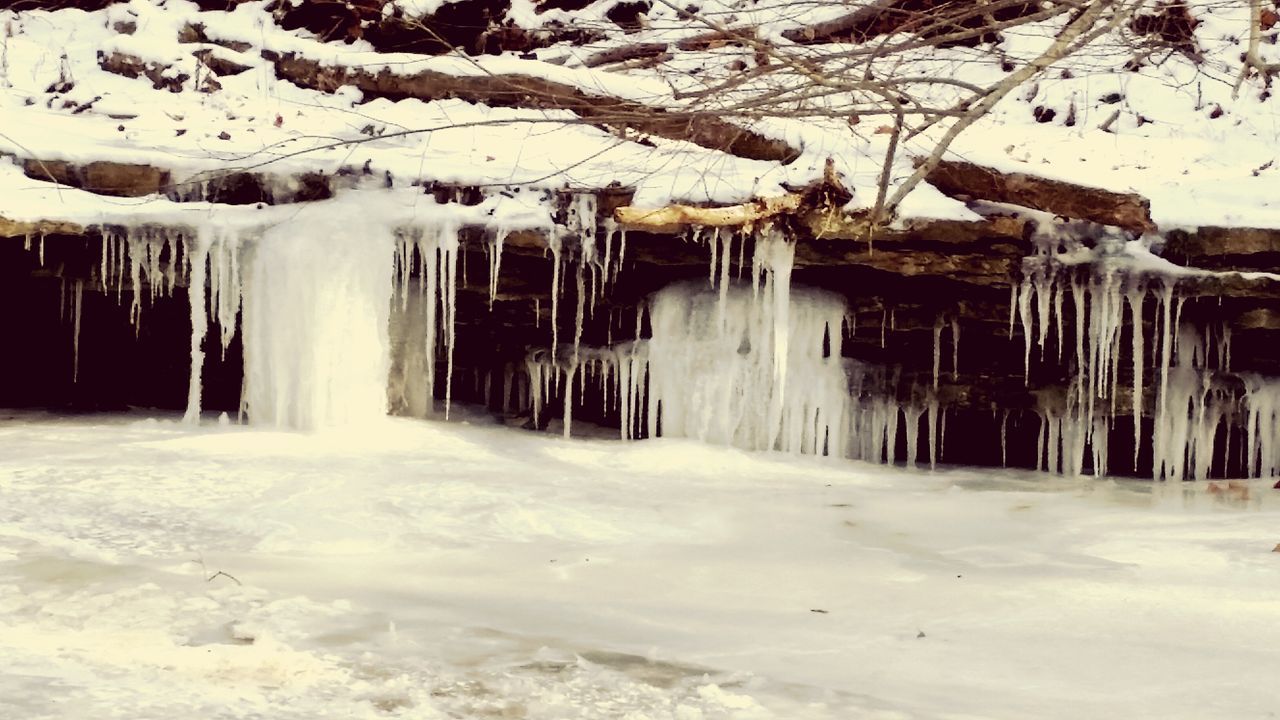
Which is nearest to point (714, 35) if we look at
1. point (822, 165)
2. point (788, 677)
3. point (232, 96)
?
point (822, 165)

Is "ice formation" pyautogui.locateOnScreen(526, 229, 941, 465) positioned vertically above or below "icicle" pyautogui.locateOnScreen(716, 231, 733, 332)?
below

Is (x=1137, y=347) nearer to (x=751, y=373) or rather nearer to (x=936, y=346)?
(x=936, y=346)

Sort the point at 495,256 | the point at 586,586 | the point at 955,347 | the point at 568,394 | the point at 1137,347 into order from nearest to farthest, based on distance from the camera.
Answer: the point at 586,586
the point at 495,256
the point at 1137,347
the point at 955,347
the point at 568,394

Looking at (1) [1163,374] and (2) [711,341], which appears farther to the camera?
(2) [711,341]

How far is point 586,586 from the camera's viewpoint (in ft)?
15.3

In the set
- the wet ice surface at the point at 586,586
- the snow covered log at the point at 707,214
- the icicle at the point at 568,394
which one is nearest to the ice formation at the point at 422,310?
the wet ice surface at the point at 586,586

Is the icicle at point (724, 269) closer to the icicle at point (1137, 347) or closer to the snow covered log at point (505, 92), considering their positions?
the snow covered log at point (505, 92)

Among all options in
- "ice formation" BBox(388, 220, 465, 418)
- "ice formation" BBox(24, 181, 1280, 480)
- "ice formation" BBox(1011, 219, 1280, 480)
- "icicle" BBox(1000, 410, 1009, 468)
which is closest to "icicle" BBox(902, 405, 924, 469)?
"ice formation" BBox(24, 181, 1280, 480)

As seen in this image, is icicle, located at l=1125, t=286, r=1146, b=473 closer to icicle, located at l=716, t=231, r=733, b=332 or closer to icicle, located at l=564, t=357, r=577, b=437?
icicle, located at l=716, t=231, r=733, b=332

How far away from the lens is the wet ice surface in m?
3.26

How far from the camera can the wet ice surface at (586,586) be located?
3.26 meters

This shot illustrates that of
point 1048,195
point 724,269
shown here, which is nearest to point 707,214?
point 724,269

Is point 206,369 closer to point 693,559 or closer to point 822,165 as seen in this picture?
point 822,165

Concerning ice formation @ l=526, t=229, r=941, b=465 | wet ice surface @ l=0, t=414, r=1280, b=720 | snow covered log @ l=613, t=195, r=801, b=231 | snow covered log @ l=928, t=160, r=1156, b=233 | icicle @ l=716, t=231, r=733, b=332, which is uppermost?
snow covered log @ l=928, t=160, r=1156, b=233
